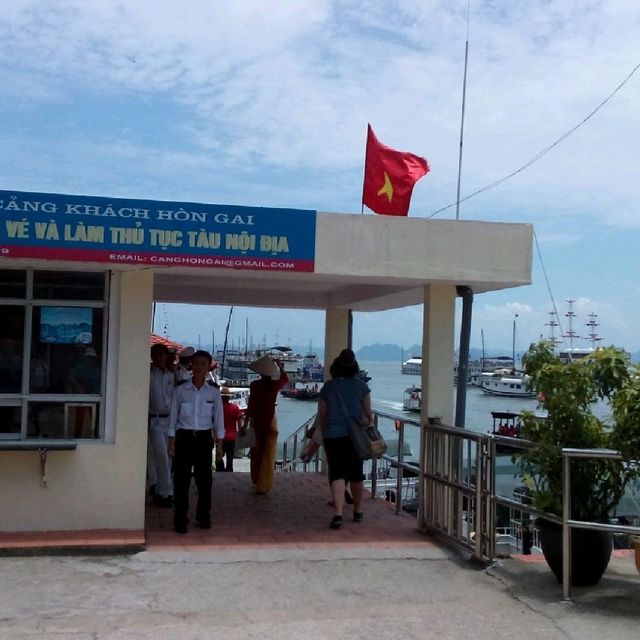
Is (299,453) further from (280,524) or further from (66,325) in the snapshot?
(66,325)

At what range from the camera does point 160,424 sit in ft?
30.6

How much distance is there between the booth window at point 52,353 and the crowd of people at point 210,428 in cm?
78

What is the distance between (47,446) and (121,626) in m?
2.39

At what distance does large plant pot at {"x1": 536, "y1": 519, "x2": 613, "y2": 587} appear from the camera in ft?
21.7

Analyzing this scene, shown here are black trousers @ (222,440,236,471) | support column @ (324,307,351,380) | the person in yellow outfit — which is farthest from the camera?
black trousers @ (222,440,236,471)

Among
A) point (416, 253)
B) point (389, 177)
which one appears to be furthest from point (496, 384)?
point (416, 253)

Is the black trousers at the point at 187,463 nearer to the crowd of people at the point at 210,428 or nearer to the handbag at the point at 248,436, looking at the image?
the crowd of people at the point at 210,428

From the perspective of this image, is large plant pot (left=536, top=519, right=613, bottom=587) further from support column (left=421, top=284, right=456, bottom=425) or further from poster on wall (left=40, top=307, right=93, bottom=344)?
poster on wall (left=40, top=307, right=93, bottom=344)

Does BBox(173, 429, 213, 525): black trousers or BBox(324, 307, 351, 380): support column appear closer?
BBox(173, 429, 213, 525): black trousers

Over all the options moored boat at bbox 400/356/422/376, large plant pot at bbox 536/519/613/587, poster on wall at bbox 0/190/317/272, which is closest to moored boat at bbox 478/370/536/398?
moored boat at bbox 400/356/422/376

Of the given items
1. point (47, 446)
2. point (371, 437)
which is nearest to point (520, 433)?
point (371, 437)

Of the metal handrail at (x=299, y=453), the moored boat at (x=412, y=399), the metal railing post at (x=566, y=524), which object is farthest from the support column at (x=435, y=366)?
the moored boat at (x=412, y=399)

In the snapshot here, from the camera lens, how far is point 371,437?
8617 mm

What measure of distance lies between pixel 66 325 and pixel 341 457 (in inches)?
111
